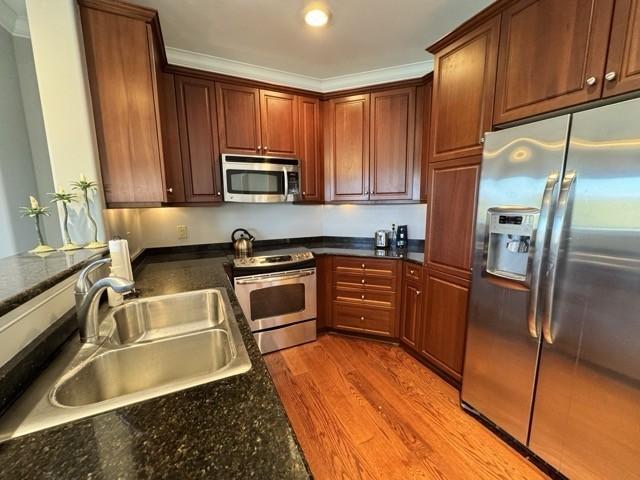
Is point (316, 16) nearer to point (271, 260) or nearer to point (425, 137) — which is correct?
point (425, 137)

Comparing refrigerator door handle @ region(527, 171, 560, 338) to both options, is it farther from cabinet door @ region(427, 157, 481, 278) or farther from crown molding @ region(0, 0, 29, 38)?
crown molding @ region(0, 0, 29, 38)

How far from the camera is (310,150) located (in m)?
2.66

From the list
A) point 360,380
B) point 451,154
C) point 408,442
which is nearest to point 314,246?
point 360,380

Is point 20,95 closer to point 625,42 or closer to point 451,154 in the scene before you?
point 451,154

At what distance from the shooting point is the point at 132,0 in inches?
65.5

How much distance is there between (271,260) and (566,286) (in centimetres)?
191

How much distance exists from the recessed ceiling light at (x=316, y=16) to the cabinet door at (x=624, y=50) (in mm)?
1423

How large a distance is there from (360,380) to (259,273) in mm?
1175

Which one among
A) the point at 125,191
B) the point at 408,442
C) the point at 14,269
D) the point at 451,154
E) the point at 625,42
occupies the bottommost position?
the point at 408,442

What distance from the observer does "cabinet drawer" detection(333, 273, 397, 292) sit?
242 centimetres

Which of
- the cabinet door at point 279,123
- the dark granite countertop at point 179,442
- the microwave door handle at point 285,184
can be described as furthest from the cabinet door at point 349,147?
the dark granite countertop at point 179,442

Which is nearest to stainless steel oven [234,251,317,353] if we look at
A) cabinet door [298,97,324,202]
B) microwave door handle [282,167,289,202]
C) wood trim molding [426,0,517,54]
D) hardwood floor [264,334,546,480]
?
hardwood floor [264,334,546,480]

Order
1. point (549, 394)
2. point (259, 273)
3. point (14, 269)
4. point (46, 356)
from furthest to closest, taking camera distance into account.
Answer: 1. point (259, 273)
2. point (549, 394)
3. point (14, 269)
4. point (46, 356)

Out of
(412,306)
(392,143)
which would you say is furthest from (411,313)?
(392,143)
